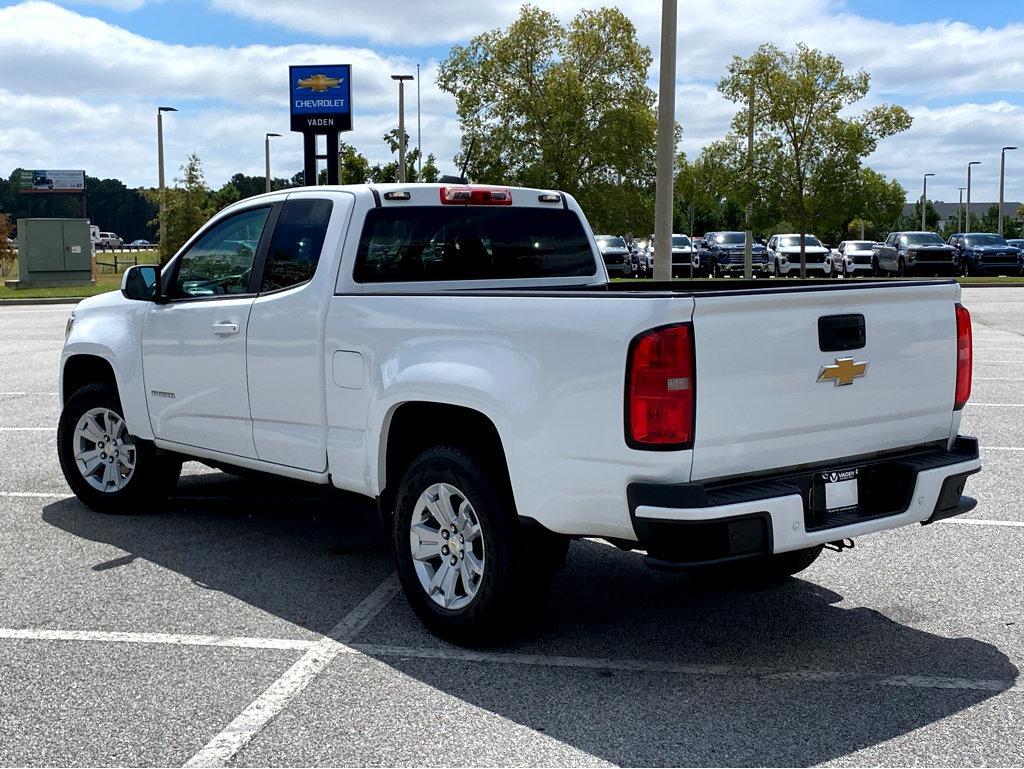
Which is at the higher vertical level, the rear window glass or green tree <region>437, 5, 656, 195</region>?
green tree <region>437, 5, 656, 195</region>

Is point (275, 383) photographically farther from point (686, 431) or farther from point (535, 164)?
point (535, 164)

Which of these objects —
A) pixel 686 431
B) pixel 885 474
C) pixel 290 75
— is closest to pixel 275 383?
pixel 686 431

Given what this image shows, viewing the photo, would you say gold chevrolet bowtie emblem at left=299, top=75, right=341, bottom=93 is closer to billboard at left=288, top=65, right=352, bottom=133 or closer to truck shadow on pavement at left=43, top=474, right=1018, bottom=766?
billboard at left=288, top=65, right=352, bottom=133

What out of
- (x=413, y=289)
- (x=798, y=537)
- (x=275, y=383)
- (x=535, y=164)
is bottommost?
(x=798, y=537)

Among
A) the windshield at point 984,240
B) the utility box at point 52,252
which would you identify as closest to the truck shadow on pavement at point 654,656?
the utility box at point 52,252

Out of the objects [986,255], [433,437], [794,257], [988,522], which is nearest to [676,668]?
[433,437]

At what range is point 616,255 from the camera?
41.3 meters

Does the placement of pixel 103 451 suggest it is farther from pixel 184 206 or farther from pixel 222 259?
pixel 184 206

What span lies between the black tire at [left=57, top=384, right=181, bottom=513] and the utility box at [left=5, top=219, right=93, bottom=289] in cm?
3473

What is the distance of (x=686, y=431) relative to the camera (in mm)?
4219

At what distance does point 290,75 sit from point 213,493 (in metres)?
28.3

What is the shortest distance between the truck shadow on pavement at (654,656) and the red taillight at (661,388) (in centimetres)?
95

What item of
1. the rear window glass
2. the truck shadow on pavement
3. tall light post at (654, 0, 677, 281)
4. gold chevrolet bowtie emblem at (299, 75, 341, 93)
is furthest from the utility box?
the rear window glass

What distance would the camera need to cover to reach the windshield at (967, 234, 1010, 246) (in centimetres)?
4569
